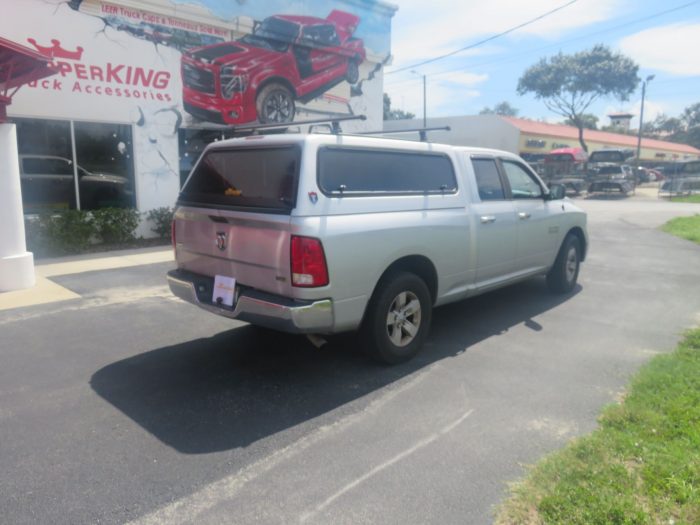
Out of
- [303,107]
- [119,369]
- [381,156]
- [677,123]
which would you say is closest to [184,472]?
[119,369]

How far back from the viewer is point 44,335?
221 inches

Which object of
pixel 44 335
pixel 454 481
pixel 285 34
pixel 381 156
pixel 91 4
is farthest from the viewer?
pixel 285 34

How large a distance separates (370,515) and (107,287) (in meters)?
6.02

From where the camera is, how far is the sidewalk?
6.95 meters

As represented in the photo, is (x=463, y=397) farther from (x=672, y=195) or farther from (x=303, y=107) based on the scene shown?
(x=672, y=195)

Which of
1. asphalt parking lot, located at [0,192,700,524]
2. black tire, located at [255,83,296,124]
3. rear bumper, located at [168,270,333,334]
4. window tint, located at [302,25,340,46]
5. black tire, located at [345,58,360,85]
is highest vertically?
window tint, located at [302,25,340,46]

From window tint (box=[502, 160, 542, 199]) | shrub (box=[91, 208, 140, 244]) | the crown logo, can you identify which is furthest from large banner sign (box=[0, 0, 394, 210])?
window tint (box=[502, 160, 542, 199])

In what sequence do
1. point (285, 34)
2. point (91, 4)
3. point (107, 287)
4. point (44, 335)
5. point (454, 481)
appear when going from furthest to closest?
1. point (285, 34)
2. point (91, 4)
3. point (107, 287)
4. point (44, 335)
5. point (454, 481)

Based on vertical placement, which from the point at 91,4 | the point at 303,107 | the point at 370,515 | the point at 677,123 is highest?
the point at 677,123

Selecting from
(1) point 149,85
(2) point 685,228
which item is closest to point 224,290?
(1) point 149,85

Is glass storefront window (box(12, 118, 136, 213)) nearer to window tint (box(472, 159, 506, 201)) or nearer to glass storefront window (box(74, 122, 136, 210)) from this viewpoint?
glass storefront window (box(74, 122, 136, 210))

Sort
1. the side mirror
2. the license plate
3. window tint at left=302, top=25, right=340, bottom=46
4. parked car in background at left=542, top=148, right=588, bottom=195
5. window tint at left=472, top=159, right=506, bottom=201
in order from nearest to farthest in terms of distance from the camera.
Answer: the license plate, window tint at left=472, top=159, right=506, bottom=201, the side mirror, window tint at left=302, top=25, right=340, bottom=46, parked car in background at left=542, top=148, right=588, bottom=195

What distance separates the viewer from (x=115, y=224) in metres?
11.0

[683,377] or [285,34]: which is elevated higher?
[285,34]
